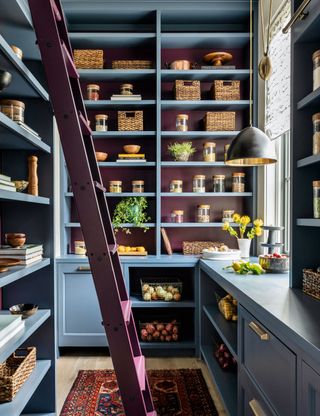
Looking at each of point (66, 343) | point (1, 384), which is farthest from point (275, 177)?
point (1, 384)

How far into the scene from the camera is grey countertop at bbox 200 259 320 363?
4.08 ft

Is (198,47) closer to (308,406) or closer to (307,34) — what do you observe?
(307,34)

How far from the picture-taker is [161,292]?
3.39m

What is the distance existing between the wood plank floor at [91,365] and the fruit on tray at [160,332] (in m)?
0.16

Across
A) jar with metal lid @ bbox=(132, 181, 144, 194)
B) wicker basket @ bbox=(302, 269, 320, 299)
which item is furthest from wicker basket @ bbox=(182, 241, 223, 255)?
wicker basket @ bbox=(302, 269, 320, 299)

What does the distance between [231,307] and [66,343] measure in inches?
59.9

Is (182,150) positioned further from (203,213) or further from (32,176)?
(32,176)

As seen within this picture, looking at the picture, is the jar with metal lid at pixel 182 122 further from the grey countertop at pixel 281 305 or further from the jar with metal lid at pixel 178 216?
the grey countertop at pixel 281 305

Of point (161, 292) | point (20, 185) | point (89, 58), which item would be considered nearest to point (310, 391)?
point (20, 185)

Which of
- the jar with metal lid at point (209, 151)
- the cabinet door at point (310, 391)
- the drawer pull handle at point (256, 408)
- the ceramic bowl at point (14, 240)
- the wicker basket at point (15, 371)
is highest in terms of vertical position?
the jar with metal lid at point (209, 151)

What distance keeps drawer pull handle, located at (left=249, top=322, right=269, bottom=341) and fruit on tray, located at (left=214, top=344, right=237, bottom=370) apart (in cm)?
111

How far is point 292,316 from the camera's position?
1448mm

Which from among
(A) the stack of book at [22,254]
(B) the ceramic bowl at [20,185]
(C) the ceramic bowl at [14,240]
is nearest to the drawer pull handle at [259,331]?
(A) the stack of book at [22,254]

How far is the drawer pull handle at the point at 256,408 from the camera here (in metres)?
1.60
